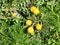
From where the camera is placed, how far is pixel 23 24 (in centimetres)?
443

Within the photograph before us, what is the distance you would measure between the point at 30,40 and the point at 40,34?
22cm

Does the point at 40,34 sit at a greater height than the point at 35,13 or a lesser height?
lesser

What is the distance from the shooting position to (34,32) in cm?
442

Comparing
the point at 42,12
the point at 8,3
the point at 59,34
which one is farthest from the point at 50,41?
the point at 8,3

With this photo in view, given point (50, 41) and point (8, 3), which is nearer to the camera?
point (50, 41)

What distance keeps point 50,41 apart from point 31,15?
1.88 feet

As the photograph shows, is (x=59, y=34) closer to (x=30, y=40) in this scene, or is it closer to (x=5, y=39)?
(x=30, y=40)

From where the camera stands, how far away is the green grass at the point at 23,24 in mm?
4289

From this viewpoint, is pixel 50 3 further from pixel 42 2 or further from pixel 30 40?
pixel 30 40

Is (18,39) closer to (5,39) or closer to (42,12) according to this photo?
(5,39)

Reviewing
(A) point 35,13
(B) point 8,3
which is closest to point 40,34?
(A) point 35,13

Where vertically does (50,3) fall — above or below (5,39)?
above

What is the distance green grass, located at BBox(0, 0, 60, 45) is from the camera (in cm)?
429

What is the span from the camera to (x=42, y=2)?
14.8ft
